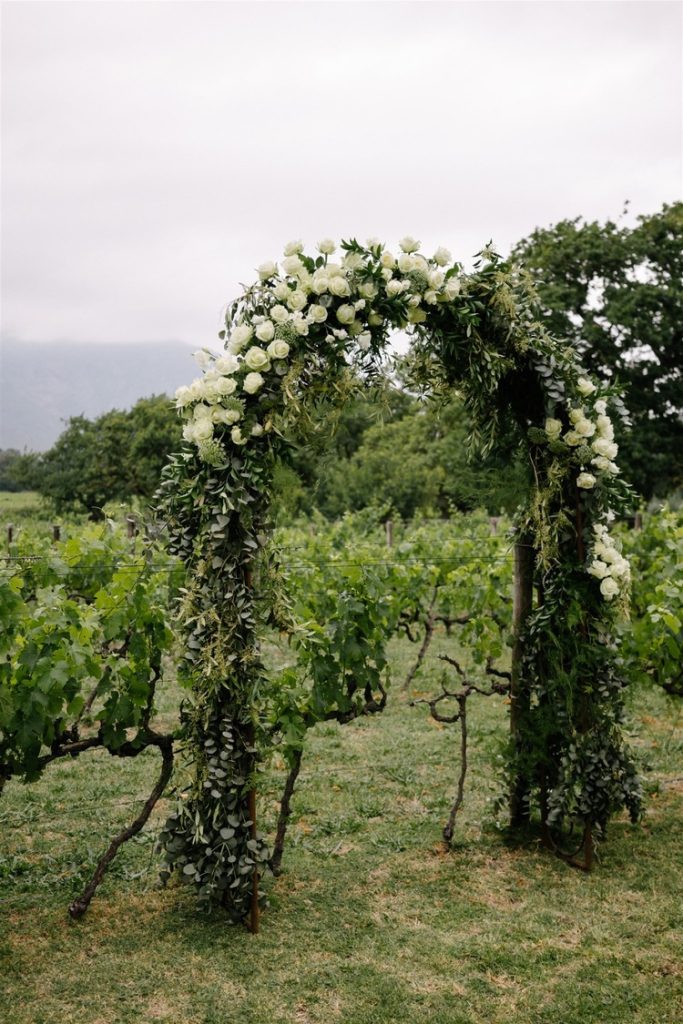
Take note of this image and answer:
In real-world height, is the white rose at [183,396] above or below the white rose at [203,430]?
above

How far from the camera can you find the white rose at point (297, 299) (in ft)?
12.8

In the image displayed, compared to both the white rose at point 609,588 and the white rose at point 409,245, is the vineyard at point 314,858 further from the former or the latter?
the white rose at point 409,245

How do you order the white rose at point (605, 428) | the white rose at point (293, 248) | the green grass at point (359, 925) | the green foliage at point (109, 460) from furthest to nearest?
1. the green foliage at point (109, 460)
2. the white rose at point (605, 428)
3. the white rose at point (293, 248)
4. the green grass at point (359, 925)

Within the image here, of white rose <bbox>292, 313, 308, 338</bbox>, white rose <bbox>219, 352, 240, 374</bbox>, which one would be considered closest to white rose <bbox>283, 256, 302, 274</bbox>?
white rose <bbox>292, 313, 308, 338</bbox>

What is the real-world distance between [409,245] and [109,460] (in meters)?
24.6

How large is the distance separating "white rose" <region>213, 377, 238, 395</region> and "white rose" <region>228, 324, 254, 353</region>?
203mm

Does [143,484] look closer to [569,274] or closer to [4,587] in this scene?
[569,274]

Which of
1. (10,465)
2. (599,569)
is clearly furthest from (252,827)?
(10,465)

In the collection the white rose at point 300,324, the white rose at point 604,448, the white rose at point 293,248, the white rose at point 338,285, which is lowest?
the white rose at point 604,448

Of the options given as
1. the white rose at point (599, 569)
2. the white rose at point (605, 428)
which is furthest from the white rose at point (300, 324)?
the white rose at point (599, 569)

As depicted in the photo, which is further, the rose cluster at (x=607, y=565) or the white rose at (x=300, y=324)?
the rose cluster at (x=607, y=565)

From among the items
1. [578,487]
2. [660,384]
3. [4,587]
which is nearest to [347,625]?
[578,487]

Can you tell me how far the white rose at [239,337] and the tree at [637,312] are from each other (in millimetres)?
18764

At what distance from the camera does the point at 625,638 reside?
508cm
